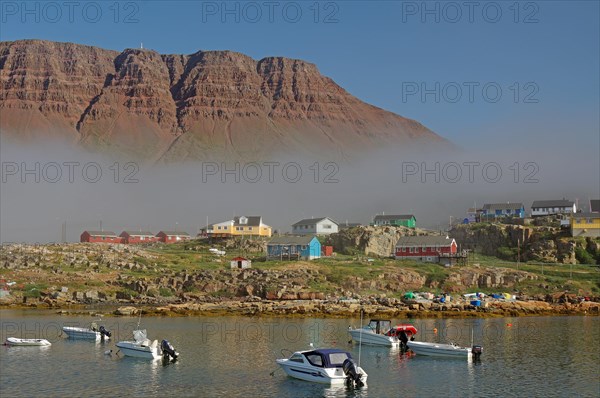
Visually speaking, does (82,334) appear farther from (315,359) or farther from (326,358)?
(326,358)

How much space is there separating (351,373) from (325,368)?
5.32 ft

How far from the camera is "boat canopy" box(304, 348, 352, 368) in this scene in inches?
1590

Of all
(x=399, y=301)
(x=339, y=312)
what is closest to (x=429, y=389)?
(x=339, y=312)

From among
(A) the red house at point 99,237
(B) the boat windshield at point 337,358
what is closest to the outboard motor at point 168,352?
(B) the boat windshield at point 337,358

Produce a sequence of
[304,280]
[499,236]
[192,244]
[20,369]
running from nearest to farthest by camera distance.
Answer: [20,369] → [304,280] → [499,236] → [192,244]

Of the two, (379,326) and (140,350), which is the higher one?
(379,326)

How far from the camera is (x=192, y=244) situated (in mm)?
151375

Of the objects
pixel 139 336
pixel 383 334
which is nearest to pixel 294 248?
pixel 383 334

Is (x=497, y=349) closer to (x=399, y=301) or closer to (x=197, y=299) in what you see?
(x=399, y=301)

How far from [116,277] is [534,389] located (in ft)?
238

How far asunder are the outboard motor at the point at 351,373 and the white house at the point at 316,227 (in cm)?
11983

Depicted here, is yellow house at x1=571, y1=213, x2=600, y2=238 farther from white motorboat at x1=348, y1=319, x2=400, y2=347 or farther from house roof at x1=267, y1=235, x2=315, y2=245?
white motorboat at x1=348, y1=319, x2=400, y2=347

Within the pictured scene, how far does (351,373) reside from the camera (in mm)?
39594

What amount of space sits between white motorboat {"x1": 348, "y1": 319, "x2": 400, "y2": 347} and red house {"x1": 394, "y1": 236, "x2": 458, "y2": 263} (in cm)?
6331
